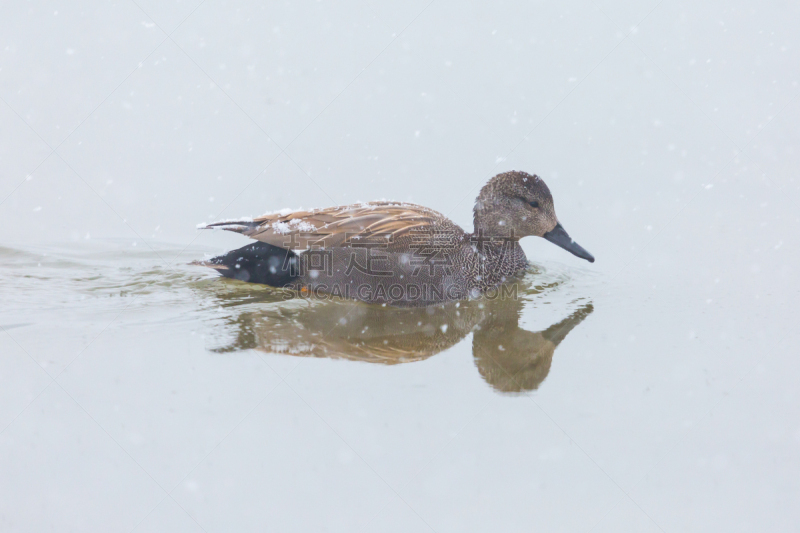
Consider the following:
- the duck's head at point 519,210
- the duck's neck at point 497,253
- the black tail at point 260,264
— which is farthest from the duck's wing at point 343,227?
the duck's head at point 519,210

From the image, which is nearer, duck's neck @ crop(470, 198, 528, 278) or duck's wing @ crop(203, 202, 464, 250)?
duck's wing @ crop(203, 202, 464, 250)

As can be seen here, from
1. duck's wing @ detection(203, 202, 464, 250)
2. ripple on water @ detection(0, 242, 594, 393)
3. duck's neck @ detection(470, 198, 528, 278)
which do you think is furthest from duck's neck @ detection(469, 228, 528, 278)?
duck's wing @ detection(203, 202, 464, 250)

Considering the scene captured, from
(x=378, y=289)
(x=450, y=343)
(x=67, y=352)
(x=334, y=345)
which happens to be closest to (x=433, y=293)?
(x=378, y=289)

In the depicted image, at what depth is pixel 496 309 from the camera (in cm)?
535

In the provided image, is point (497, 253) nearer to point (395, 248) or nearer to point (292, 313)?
point (395, 248)

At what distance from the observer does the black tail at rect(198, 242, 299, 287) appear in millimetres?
5520

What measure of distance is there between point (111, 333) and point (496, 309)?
9.00 ft

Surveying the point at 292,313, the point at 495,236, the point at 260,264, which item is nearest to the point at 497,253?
the point at 495,236

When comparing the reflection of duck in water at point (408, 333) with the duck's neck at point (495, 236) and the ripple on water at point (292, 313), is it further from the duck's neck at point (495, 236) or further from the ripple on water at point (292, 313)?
the duck's neck at point (495, 236)

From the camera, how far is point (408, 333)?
4.81m

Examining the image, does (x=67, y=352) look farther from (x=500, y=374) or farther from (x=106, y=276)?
(x=500, y=374)

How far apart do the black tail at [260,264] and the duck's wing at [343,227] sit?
0.14 m

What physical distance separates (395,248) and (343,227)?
0.45 m

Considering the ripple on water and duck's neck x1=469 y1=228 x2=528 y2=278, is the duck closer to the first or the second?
duck's neck x1=469 y1=228 x2=528 y2=278
